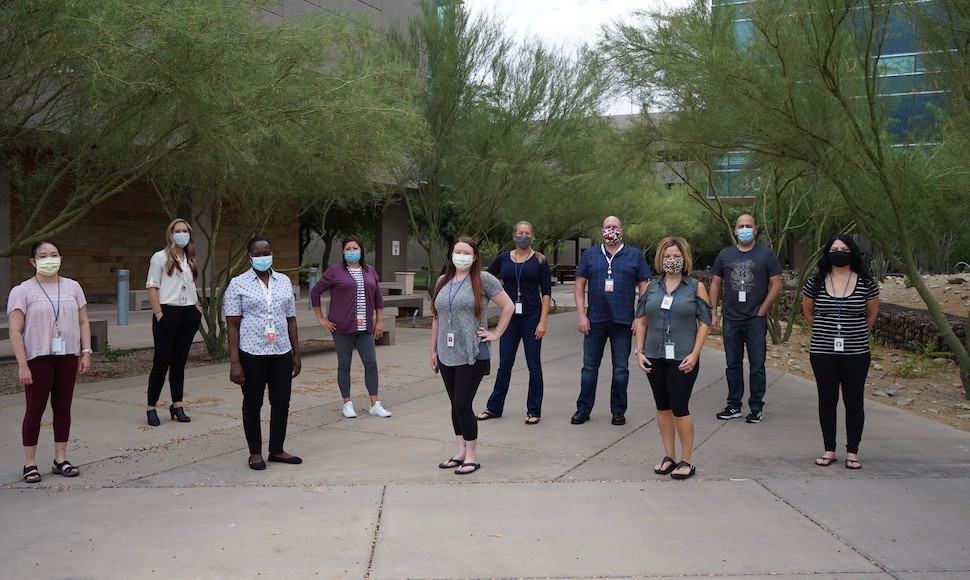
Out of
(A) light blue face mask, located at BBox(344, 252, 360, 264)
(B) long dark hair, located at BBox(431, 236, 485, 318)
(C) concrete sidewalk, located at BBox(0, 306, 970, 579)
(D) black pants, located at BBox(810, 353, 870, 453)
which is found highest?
(A) light blue face mask, located at BBox(344, 252, 360, 264)

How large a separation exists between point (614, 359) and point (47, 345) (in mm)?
4442

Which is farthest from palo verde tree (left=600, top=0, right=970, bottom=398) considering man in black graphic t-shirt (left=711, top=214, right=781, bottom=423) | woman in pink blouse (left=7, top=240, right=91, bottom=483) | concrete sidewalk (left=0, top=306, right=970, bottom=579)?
woman in pink blouse (left=7, top=240, right=91, bottom=483)

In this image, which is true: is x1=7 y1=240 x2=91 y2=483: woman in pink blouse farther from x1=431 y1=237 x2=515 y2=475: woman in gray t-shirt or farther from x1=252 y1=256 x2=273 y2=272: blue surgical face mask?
x1=431 y1=237 x2=515 y2=475: woman in gray t-shirt

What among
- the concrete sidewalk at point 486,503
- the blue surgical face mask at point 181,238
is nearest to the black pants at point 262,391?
the concrete sidewalk at point 486,503

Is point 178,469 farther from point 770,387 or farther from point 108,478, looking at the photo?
point 770,387

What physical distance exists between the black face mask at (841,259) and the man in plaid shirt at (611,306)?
1.62m

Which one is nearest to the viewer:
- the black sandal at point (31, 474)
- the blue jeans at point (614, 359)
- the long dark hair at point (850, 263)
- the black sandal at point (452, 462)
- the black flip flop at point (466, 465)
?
the black sandal at point (31, 474)

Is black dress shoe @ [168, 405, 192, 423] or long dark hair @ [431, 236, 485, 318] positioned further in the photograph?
black dress shoe @ [168, 405, 192, 423]

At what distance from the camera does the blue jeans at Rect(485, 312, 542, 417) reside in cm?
757

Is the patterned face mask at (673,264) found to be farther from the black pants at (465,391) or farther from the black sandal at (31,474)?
the black sandal at (31,474)

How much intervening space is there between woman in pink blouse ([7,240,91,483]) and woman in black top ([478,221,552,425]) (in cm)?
344

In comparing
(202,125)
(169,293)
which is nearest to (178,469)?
(169,293)

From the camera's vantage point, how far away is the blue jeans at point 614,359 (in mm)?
7383

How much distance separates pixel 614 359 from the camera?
294 inches
